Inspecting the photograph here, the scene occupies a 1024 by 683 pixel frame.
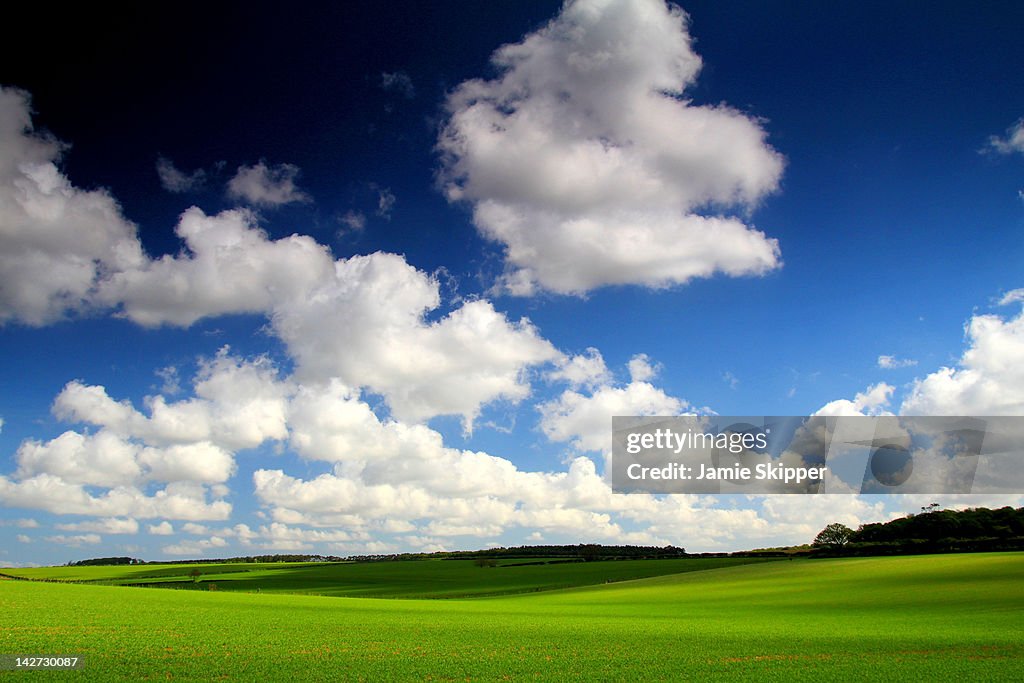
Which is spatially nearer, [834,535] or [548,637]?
[548,637]

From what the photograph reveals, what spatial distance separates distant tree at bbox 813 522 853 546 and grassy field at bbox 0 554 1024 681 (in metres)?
78.4

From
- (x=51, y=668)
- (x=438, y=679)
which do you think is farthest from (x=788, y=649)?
(x=51, y=668)

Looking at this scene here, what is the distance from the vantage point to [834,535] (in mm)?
132625

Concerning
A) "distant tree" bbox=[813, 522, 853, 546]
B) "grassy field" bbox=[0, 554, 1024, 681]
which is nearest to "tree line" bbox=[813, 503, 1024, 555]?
"distant tree" bbox=[813, 522, 853, 546]

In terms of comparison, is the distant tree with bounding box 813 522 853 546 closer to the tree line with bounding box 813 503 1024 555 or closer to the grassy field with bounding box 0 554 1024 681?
the tree line with bounding box 813 503 1024 555

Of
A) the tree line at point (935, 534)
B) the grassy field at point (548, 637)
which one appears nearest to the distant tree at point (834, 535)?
the tree line at point (935, 534)

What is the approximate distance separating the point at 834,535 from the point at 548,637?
121093mm

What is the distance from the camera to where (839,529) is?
133125 mm

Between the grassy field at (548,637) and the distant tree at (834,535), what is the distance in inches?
3087

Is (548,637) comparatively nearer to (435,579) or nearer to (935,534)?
(435,579)

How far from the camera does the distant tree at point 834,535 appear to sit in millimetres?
131125

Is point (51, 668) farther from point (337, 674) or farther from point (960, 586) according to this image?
point (960, 586)

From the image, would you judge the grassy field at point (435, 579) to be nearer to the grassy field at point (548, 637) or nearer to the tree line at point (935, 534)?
the tree line at point (935, 534)

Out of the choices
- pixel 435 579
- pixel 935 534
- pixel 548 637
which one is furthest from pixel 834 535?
pixel 548 637
